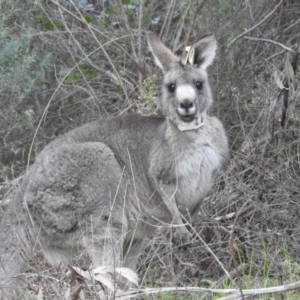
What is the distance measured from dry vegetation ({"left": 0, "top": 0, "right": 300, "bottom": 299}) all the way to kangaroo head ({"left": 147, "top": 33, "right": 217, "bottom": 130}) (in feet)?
1.26

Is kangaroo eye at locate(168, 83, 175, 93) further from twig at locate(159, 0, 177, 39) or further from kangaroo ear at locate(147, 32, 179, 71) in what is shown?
twig at locate(159, 0, 177, 39)

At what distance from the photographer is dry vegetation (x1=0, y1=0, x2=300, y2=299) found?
19.8ft

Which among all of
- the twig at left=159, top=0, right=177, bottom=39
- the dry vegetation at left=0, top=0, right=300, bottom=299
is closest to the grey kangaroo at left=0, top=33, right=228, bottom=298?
the dry vegetation at left=0, top=0, right=300, bottom=299

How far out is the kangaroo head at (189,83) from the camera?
17.8 ft

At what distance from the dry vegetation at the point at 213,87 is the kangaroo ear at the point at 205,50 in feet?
1.69

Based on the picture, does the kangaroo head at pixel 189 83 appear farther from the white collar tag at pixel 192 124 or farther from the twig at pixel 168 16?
the twig at pixel 168 16

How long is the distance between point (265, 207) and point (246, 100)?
1.24m

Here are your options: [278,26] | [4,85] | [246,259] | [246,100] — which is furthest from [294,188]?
[4,85]

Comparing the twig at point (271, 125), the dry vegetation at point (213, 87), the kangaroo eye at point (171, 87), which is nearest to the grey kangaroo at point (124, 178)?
the kangaroo eye at point (171, 87)

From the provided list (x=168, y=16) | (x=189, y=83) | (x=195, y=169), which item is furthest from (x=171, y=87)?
(x=168, y=16)

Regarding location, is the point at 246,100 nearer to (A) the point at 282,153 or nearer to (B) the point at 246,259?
(A) the point at 282,153

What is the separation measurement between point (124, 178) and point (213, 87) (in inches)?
72.5

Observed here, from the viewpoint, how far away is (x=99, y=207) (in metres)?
5.23

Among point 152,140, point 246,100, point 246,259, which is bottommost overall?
point 246,259
